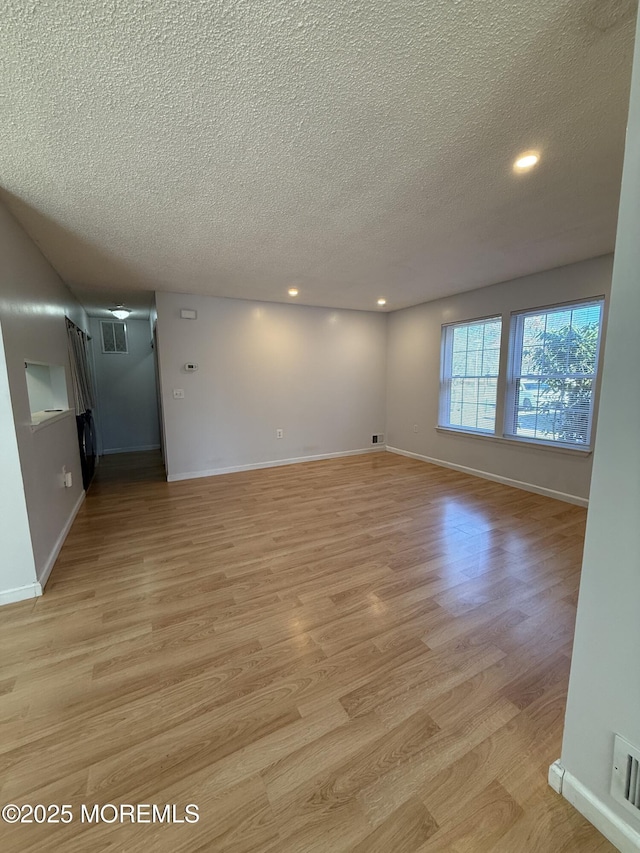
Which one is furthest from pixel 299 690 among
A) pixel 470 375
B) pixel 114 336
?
pixel 114 336

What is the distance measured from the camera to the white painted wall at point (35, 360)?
2.11 meters

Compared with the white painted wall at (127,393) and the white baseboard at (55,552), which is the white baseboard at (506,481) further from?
the white painted wall at (127,393)

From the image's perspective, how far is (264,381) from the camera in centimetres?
515

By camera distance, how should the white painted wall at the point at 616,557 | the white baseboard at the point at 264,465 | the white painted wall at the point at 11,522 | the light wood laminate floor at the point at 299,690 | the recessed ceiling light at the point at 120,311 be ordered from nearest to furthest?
the white painted wall at the point at 616,557
the light wood laminate floor at the point at 299,690
the white painted wall at the point at 11,522
the white baseboard at the point at 264,465
the recessed ceiling light at the point at 120,311

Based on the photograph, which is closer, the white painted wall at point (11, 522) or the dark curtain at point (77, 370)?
the white painted wall at point (11, 522)

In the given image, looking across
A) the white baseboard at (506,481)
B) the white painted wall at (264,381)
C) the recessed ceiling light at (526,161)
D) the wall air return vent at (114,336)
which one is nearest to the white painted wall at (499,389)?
the white baseboard at (506,481)

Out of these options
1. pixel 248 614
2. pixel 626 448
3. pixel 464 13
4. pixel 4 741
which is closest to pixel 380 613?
pixel 248 614

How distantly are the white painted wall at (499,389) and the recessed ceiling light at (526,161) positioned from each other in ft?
7.26

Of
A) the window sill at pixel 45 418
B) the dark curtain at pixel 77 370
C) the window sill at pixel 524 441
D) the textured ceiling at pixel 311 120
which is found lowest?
the window sill at pixel 524 441

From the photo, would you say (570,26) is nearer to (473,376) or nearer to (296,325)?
(473,376)

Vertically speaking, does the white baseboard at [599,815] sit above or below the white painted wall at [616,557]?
below

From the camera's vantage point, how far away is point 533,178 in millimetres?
1948

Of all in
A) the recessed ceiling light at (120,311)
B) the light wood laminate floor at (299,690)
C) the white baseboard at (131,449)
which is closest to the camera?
the light wood laminate floor at (299,690)

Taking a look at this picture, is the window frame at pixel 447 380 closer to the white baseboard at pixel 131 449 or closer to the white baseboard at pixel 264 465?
the white baseboard at pixel 264 465
